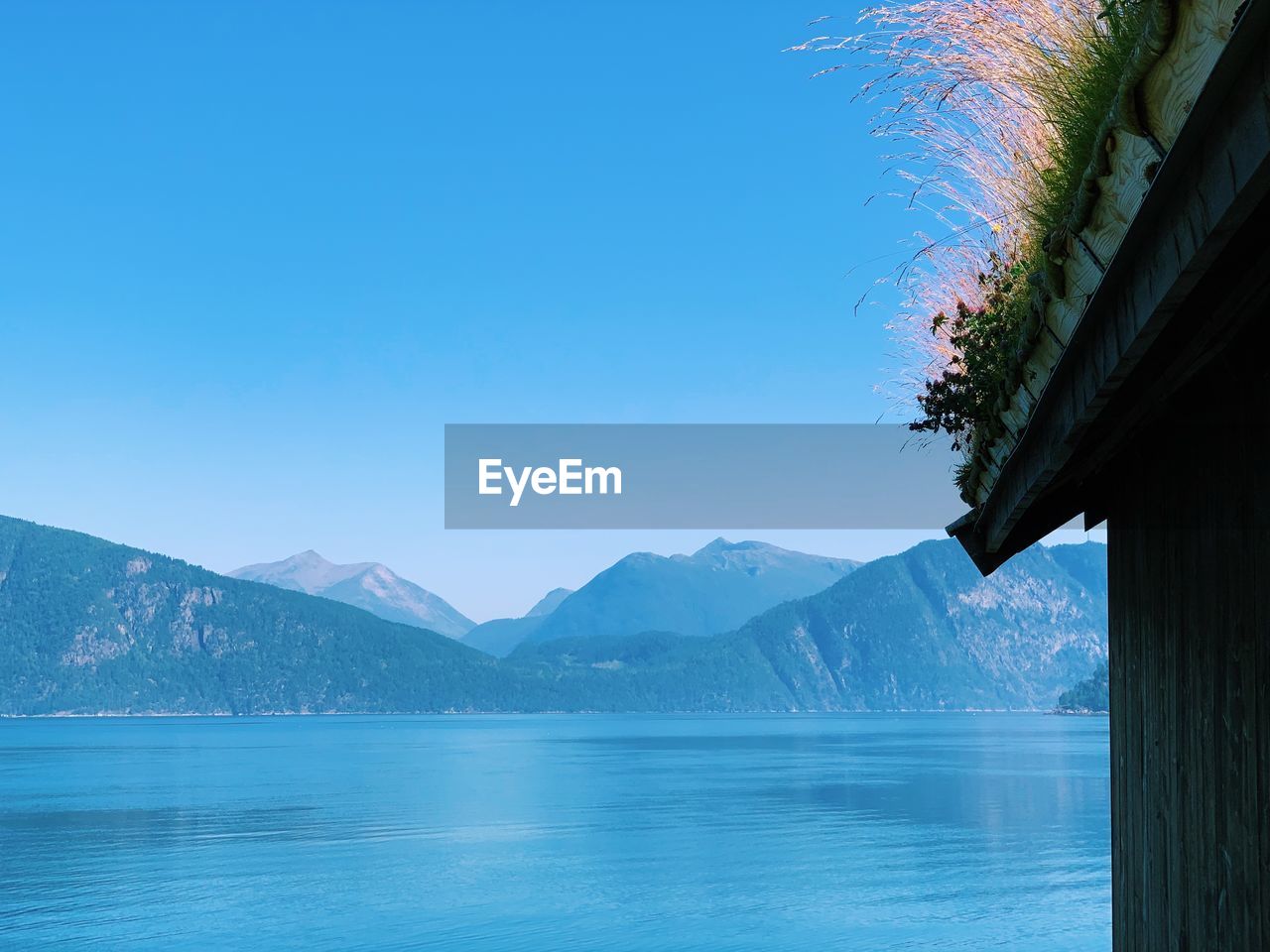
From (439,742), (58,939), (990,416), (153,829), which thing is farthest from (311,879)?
(439,742)

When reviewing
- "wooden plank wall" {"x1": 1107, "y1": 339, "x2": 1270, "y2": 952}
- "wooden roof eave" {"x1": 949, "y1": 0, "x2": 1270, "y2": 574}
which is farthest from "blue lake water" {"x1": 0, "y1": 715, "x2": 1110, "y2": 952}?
"wooden roof eave" {"x1": 949, "y1": 0, "x2": 1270, "y2": 574}

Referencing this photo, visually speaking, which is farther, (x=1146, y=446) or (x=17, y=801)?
(x=17, y=801)

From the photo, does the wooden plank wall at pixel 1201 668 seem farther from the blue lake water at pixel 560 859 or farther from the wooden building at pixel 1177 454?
the blue lake water at pixel 560 859

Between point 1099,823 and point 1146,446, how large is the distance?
149 feet

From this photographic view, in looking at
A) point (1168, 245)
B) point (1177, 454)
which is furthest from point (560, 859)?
point (1168, 245)

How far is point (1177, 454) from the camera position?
3.58m

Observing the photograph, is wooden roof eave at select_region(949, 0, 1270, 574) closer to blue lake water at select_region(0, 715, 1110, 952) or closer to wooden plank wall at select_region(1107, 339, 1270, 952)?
wooden plank wall at select_region(1107, 339, 1270, 952)

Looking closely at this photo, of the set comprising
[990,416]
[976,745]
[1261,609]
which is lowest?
[976,745]

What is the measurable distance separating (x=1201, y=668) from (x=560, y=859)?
34984mm

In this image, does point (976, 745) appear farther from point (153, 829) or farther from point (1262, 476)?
point (1262, 476)

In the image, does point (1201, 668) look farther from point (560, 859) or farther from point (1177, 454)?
point (560, 859)

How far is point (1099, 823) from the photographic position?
45562 mm

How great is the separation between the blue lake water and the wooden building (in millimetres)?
20664

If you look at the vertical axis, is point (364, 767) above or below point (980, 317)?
below
